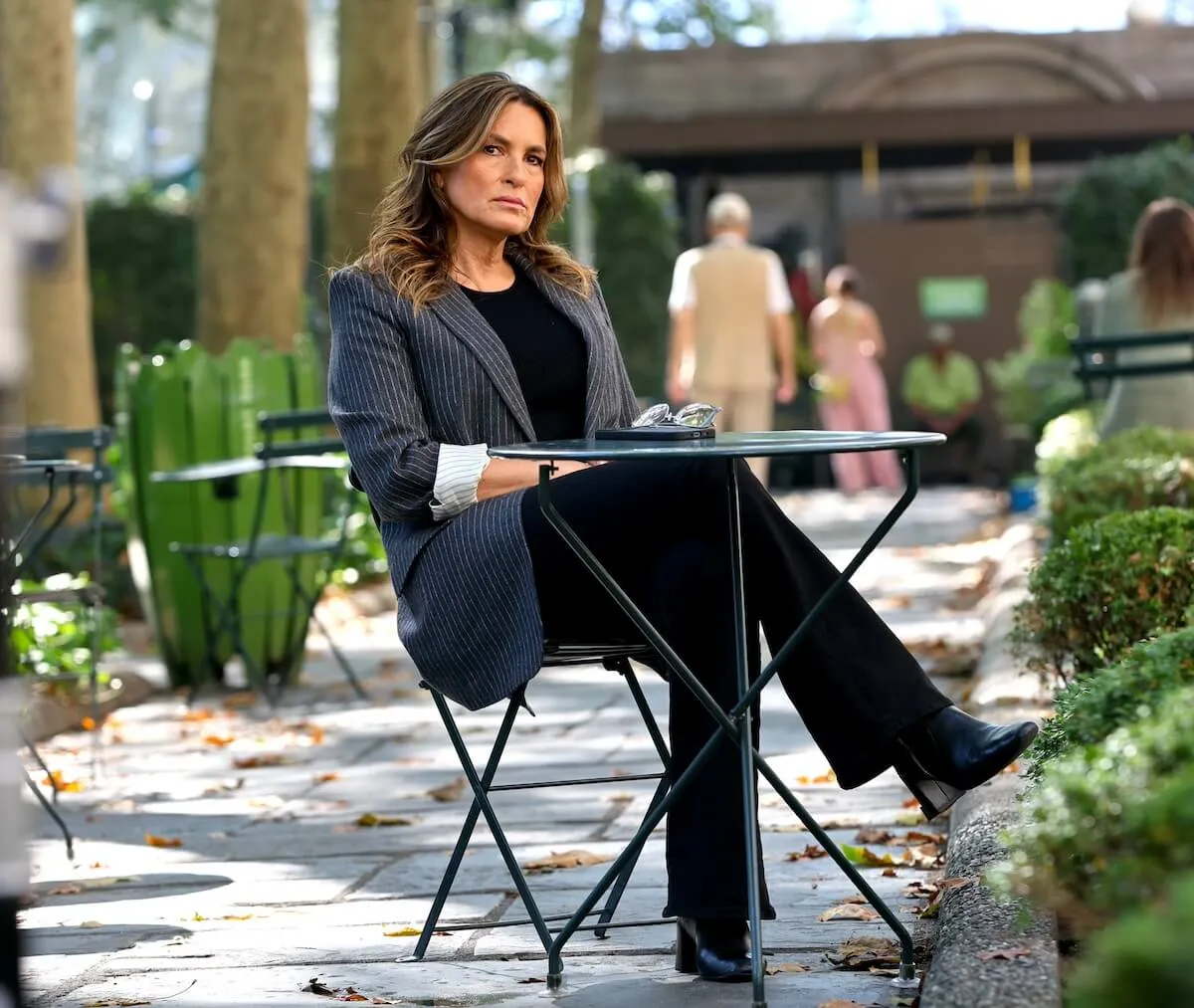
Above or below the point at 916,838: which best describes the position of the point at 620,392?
above

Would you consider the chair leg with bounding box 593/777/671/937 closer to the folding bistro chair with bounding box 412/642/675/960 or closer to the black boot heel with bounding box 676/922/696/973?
the folding bistro chair with bounding box 412/642/675/960

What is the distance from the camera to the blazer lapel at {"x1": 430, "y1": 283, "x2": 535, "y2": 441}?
4.20 m

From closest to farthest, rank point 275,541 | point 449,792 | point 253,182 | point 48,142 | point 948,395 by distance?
point 449,792 → point 275,541 → point 48,142 → point 253,182 → point 948,395

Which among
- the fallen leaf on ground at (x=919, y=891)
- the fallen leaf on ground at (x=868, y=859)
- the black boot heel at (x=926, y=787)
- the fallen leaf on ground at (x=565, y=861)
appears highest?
the black boot heel at (x=926, y=787)

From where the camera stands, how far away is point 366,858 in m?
5.27

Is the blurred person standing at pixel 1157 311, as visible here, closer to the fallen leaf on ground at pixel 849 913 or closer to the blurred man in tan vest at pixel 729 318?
the blurred man in tan vest at pixel 729 318

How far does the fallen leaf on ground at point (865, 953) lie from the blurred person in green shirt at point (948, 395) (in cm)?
1663

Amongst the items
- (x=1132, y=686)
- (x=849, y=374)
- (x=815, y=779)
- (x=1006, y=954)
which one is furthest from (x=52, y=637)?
(x=849, y=374)

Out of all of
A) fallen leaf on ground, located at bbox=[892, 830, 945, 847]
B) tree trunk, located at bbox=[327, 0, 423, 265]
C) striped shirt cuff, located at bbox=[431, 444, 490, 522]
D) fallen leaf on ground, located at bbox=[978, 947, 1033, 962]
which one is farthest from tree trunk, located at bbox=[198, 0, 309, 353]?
fallen leaf on ground, located at bbox=[978, 947, 1033, 962]

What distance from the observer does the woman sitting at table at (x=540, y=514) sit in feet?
12.1

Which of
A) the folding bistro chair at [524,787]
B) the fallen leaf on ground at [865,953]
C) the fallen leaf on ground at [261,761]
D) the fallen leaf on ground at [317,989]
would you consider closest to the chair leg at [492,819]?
the folding bistro chair at [524,787]

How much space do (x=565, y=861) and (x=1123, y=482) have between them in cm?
317

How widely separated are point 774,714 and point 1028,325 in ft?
40.1

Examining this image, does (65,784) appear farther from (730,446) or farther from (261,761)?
(730,446)
